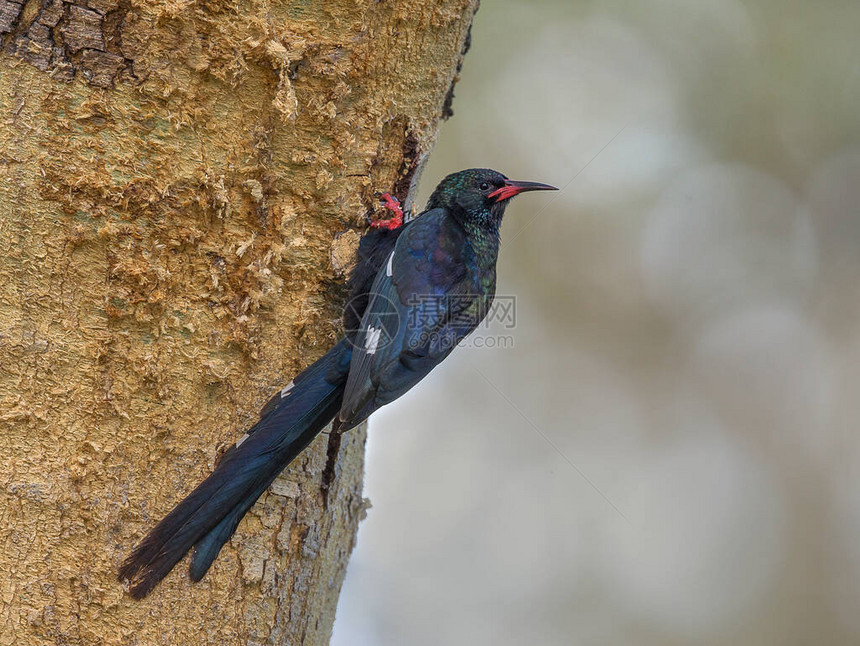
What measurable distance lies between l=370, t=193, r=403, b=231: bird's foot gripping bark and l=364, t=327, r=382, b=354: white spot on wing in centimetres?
27

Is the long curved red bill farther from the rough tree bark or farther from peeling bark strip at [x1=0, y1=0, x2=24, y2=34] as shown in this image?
peeling bark strip at [x1=0, y1=0, x2=24, y2=34]

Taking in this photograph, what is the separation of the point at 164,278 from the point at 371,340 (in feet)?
1.71

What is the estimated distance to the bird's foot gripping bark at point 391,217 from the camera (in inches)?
72.2

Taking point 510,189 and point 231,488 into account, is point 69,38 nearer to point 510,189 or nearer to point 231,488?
point 231,488

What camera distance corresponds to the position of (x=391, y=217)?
1.91 meters

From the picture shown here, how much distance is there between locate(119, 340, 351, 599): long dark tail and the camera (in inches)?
55.7

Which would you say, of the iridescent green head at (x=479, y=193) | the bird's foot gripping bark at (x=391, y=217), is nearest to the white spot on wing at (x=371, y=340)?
the bird's foot gripping bark at (x=391, y=217)

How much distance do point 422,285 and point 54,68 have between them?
39.0 inches

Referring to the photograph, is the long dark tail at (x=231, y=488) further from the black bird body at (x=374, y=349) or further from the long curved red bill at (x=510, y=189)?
the long curved red bill at (x=510, y=189)

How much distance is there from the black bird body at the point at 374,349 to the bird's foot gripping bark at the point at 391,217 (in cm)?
3

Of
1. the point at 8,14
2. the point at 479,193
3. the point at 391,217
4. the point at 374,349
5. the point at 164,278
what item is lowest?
the point at 164,278

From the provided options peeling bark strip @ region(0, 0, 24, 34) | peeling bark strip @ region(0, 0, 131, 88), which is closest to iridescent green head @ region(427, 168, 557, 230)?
peeling bark strip @ region(0, 0, 131, 88)

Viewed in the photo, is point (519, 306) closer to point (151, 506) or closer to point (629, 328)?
point (629, 328)

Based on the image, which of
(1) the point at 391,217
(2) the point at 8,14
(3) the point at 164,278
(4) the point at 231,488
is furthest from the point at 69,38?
(4) the point at 231,488
